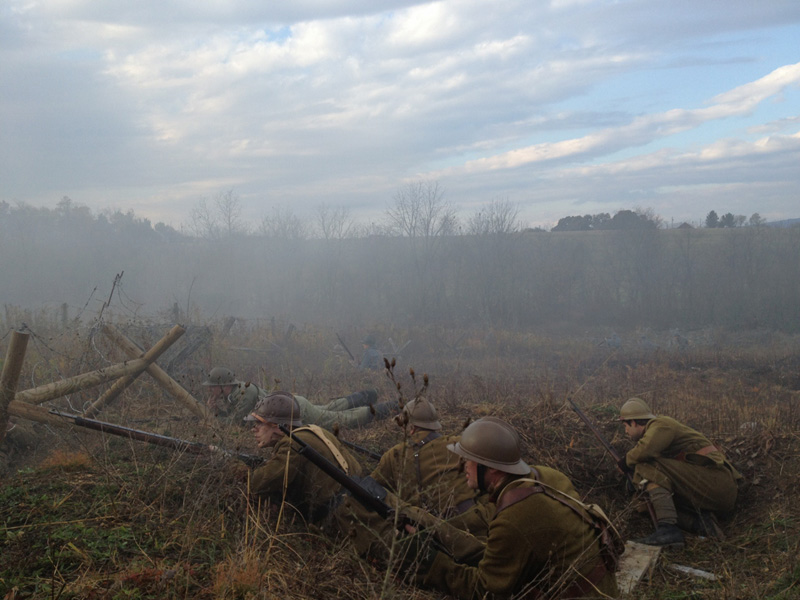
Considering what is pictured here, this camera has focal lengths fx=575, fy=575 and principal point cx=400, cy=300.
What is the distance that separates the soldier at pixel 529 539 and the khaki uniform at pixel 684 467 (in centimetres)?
301

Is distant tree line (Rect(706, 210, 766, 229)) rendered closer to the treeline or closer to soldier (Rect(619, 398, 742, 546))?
the treeline

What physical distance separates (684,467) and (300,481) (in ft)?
12.0

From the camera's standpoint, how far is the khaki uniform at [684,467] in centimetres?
535

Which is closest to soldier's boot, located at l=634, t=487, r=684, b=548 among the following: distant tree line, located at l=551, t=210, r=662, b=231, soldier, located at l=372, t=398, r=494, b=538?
soldier, located at l=372, t=398, r=494, b=538

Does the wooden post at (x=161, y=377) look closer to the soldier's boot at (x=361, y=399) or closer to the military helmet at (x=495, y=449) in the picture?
the soldier's boot at (x=361, y=399)

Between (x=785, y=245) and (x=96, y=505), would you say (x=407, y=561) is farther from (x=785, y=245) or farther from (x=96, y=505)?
(x=785, y=245)

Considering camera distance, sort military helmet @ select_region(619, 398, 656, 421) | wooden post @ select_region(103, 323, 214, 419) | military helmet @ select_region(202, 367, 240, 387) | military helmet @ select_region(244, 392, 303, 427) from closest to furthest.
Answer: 1. military helmet @ select_region(244, 392, 303, 427)
2. military helmet @ select_region(619, 398, 656, 421)
3. wooden post @ select_region(103, 323, 214, 419)
4. military helmet @ select_region(202, 367, 240, 387)

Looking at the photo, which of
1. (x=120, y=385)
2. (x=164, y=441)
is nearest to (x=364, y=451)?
(x=164, y=441)

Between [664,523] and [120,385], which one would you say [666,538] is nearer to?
[664,523]

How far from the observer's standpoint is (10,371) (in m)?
4.95

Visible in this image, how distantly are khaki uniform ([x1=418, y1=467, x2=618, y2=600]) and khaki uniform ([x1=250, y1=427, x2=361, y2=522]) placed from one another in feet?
A: 4.88

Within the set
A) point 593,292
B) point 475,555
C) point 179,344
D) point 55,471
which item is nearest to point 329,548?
point 475,555

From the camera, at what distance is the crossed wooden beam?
493cm

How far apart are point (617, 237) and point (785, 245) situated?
9642 millimetres
